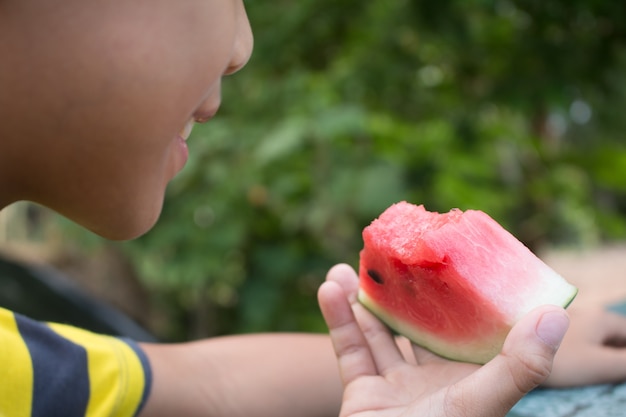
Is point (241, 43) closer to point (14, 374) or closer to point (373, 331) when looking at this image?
point (373, 331)

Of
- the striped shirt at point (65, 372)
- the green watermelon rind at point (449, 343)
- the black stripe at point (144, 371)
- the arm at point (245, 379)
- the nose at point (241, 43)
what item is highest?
the nose at point (241, 43)

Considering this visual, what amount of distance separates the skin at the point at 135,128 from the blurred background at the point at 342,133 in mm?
1274

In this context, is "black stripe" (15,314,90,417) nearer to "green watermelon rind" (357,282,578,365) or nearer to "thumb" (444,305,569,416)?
"green watermelon rind" (357,282,578,365)

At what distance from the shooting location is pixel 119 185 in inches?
32.2

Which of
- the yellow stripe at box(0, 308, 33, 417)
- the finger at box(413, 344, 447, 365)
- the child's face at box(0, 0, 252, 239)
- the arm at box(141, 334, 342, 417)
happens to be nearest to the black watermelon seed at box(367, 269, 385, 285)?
the finger at box(413, 344, 447, 365)

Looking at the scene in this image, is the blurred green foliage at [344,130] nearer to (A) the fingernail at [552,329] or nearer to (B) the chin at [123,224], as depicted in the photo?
(B) the chin at [123,224]

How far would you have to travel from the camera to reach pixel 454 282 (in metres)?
0.95

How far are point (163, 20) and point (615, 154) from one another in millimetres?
3288

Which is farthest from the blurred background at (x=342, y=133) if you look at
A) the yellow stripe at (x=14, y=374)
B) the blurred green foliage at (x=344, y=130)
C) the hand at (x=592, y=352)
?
the yellow stripe at (x=14, y=374)

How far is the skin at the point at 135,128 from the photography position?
0.72m

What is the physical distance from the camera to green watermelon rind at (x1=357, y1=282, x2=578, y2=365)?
89 centimetres

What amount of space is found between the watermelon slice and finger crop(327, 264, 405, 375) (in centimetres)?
2

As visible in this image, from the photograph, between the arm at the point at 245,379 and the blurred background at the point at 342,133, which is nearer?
the arm at the point at 245,379

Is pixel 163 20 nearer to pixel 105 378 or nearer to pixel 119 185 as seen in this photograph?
pixel 119 185
